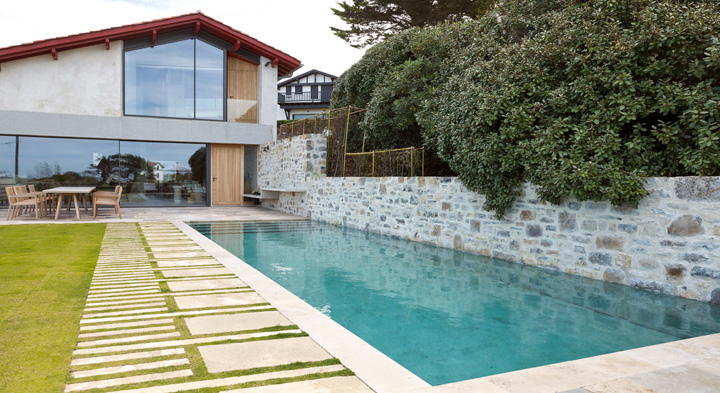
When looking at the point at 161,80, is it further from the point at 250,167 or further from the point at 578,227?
the point at 578,227

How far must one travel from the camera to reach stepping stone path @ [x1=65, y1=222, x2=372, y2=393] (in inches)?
100

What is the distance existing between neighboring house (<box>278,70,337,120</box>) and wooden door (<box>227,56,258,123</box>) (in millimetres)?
20556

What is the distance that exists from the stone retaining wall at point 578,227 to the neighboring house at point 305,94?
2770 cm

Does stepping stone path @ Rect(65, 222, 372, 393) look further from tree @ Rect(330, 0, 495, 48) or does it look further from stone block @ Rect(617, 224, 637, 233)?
tree @ Rect(330, 0, 495, 48)

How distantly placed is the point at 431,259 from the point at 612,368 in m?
4.59

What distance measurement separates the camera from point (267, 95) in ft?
55.4

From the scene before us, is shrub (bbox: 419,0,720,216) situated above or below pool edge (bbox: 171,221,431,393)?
above

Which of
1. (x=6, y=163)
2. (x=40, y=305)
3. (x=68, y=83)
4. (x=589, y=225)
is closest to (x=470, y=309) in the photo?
(x=589, y=225)

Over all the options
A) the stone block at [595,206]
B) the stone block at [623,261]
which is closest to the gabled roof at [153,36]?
the stone block at [595,206]

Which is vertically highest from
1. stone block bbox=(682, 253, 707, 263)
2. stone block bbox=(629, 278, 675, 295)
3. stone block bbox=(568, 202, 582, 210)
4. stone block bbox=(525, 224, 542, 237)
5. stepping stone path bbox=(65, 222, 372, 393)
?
stone block bbox=(568, 202, 582, 210)

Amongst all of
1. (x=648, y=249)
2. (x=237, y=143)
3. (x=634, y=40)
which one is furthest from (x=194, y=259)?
(x=237, y=143)

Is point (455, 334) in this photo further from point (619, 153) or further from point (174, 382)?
point (619, 153)

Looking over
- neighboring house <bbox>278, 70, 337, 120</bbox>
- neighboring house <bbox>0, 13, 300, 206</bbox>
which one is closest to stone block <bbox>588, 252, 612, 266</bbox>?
neighboring house <bbox>0, 13, 300, 206</bbox>

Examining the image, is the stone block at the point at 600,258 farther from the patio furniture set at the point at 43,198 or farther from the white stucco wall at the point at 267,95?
the white stucco wall at the point at 267,95
